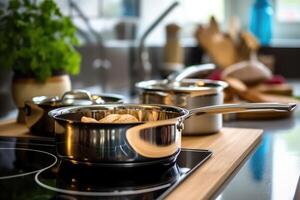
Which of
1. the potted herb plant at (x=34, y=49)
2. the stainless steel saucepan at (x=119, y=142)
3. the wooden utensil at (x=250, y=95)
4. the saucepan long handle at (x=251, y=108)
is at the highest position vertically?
the potted herb plant at (x=34, y=49)

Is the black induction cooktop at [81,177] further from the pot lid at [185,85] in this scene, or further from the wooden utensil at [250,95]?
the wooden utensil at [250,95]

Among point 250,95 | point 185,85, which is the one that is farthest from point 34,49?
point 250,95

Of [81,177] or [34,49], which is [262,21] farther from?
[81,177]

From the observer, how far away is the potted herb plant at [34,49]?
116 centimetres

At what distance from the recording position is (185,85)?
125 centimetres

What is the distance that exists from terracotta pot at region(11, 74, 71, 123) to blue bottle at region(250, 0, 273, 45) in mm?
1504

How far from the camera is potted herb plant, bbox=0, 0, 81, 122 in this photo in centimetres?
116

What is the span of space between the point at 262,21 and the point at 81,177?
1.93 m

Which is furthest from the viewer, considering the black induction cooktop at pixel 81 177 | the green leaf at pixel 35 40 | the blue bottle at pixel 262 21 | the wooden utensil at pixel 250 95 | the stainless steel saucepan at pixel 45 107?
the blue bottle at pixel 262 21

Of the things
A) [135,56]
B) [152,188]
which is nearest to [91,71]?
[135,56]

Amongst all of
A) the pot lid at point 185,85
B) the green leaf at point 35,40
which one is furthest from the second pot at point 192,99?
the green leaf at point 35,40

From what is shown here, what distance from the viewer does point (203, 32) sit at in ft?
7.40


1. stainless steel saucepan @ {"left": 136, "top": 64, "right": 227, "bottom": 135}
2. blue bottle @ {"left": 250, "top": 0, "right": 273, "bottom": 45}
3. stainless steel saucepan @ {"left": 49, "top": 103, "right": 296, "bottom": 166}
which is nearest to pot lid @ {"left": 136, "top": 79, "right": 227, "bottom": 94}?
stainless steel saucepan @ {"left": 136, "top": 64, "right": 227, "bottom": 135}

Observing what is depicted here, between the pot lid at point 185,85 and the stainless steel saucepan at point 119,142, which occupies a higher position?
the pot lid at point 185,85
